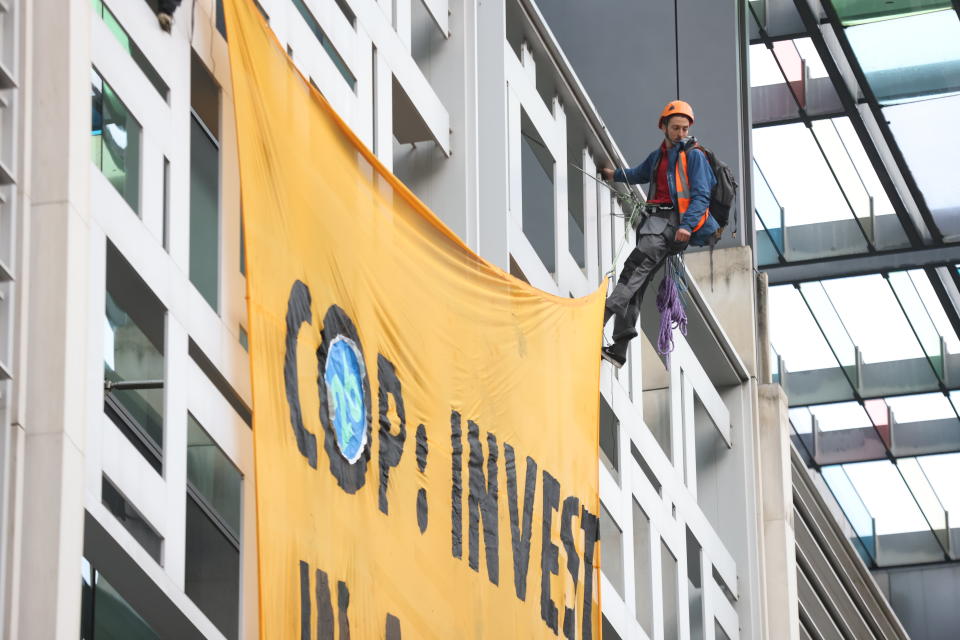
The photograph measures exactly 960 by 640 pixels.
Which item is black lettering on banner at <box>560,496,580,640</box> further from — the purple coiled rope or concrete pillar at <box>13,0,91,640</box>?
concrete pillar at <box>13,0,91,640</box>

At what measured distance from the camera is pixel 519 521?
12.6m

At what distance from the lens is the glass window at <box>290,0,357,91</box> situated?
1159 centimetres

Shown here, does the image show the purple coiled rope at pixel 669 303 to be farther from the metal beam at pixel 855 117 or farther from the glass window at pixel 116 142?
the metal beam at pixel 855 117

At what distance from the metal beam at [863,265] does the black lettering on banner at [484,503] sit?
17462mm

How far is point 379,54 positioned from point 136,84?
352 cm

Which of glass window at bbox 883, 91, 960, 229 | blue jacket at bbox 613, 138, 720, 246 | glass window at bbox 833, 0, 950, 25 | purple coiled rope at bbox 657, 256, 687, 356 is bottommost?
purple coiled rope at bbox 657, 256, 687, 356

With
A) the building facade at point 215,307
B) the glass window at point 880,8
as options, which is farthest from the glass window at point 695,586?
the glass window at point 880,8

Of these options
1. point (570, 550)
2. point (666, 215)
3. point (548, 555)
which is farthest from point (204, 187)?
point (666, 215)

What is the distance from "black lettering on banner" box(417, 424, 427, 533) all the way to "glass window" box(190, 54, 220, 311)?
1.38 meters

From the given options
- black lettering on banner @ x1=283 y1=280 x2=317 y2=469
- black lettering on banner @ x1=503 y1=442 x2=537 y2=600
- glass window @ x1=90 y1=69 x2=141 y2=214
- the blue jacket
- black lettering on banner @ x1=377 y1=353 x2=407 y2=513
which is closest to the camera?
black lettering on banner @ x1=283 y1=280 x2=317 y2=469

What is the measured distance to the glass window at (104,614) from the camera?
11.1 metres

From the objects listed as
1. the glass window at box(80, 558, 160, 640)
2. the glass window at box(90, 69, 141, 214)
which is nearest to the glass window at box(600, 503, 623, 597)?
the glass window at box(80, 558, 160, 640)

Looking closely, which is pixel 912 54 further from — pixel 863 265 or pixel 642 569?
pixel 642 569

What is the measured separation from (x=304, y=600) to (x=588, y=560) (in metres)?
4.95
